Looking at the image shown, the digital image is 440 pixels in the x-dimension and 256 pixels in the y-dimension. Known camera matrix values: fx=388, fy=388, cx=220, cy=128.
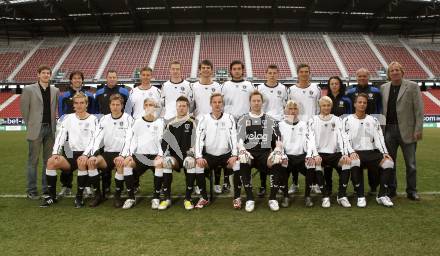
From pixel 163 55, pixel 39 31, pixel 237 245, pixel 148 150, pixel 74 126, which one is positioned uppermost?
pixel 39 31

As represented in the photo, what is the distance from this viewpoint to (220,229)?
445cm

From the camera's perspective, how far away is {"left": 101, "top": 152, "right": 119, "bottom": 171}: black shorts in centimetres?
583

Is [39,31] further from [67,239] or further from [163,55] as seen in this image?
[67,239]

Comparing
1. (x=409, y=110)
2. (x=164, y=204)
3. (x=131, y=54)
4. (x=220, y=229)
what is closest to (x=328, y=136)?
(x=409, y=110)

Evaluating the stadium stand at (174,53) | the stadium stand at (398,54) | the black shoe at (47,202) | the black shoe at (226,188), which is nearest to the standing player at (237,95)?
the black shoe at (226,188)

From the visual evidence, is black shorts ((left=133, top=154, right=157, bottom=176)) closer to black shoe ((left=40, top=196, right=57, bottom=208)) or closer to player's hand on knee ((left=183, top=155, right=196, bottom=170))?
player's hand on knee ((left=183, top=155, right=196, bottom=170))

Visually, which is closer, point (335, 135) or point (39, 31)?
point (335, 135)

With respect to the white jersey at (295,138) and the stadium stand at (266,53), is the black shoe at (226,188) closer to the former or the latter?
the white jersey at (295,138)

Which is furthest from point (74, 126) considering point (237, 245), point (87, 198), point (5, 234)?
point (237, 245)

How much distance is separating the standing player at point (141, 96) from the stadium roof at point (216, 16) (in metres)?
25.2

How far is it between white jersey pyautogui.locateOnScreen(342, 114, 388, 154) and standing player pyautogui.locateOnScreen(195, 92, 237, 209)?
171 centimetres

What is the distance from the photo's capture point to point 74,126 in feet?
19.6

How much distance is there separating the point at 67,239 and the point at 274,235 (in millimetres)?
2206

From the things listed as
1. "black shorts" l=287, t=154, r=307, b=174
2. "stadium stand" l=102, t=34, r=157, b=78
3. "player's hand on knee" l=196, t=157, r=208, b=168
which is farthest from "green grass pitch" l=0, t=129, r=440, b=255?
"stadium stand" l=102, t=34, r=157, b=78
